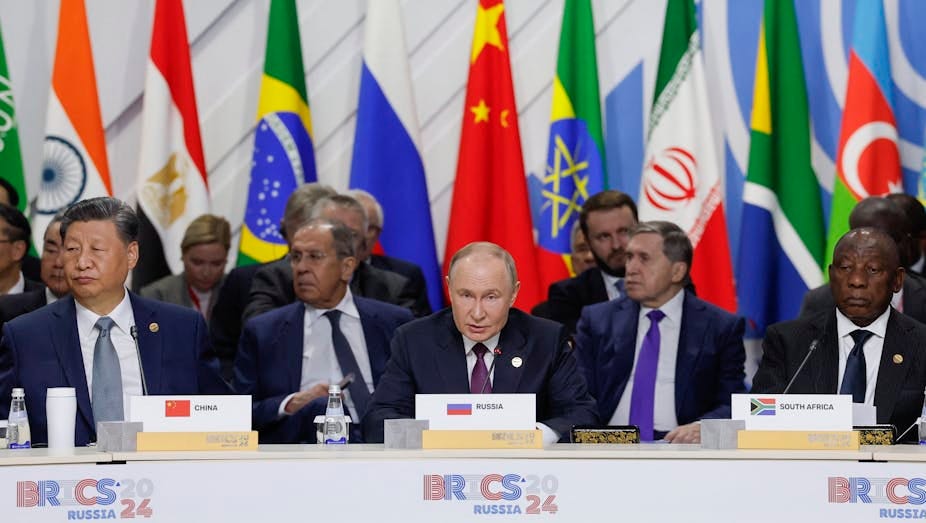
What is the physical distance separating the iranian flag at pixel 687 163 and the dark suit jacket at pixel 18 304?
10.1 feet

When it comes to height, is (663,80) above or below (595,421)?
above

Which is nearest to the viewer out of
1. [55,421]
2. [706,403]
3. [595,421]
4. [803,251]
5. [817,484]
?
[817,484]

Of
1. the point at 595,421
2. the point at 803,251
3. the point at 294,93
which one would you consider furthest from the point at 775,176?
the point at 595,421

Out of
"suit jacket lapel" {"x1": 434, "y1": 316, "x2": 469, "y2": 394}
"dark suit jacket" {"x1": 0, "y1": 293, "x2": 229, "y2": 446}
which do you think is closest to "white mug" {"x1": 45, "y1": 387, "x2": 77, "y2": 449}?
"dark suit jacket" {"x1": 0, "y1": 293, "x2": 229, "y2": 446}

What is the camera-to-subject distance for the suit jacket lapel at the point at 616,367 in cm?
565

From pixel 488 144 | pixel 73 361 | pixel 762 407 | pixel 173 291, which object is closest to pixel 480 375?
pixel 762 407

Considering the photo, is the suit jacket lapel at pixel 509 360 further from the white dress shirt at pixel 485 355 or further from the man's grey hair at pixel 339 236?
the man's grey hair at pixel 339 236

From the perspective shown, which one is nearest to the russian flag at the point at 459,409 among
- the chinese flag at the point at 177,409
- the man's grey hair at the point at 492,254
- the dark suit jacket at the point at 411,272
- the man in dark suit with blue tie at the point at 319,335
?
the chinese flag at the point at 177,409

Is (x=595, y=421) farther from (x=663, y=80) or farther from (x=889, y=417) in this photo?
(x=663, y=80)

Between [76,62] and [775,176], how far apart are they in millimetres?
3715

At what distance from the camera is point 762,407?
3.69m

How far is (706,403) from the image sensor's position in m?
5.62

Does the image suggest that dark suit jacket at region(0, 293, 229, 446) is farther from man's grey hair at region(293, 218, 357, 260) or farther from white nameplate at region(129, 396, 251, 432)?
man's grey hair at region(293, 218, 357, 260)

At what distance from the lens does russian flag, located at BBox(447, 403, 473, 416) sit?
3.68 metres
